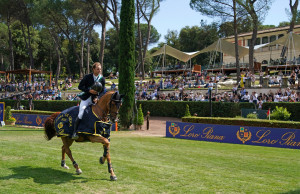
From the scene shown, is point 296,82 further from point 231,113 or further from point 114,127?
point 114,127

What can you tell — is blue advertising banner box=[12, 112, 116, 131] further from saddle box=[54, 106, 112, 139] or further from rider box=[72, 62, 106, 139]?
rider box=[72, 62, 106, 139]

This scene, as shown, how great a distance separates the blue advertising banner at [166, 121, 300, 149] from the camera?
15625mm

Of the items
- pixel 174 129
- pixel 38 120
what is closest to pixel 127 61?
pixel 174 129

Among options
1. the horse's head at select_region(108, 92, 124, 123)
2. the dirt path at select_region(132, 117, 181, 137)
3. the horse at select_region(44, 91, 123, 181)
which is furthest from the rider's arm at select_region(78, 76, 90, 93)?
the dirt path at select_region(132, 117, 181, 137)

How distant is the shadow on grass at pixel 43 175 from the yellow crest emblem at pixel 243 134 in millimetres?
11511

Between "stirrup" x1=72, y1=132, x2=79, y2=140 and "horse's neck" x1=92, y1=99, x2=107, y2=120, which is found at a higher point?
"horse's neck" x1=92, y1=99, x2=107, y2=120

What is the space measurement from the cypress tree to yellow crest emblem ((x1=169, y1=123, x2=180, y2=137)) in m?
5.16

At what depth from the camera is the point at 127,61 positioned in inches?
949

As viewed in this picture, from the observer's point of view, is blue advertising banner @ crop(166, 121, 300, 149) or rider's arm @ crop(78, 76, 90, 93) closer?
rider's arm @ crop(78, 76, 90, 93)

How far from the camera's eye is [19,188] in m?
6.48

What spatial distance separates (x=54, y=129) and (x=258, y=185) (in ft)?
18.9

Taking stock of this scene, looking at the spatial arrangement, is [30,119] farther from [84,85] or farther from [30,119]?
[84,85]

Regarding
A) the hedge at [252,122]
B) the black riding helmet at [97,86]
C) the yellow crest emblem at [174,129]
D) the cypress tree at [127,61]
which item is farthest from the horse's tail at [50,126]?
Answer: the cypress tree at [127,61]

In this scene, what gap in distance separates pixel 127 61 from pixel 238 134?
10.9 metres
